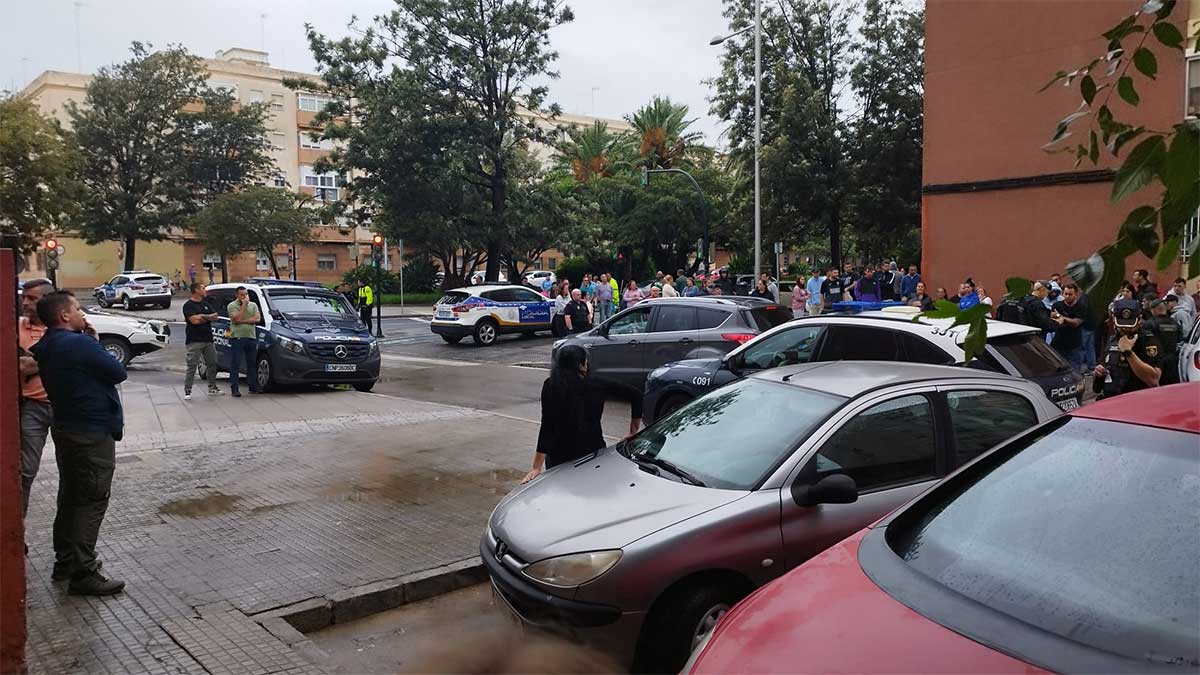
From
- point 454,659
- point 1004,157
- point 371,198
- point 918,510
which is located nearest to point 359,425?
point 454,659

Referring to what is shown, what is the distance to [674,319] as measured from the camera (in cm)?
1229

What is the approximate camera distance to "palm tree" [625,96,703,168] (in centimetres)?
4824

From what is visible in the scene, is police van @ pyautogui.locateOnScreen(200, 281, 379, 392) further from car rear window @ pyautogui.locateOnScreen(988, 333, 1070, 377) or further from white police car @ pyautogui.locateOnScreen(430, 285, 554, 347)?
car rear window @ pyautogui.locateOnScreen(988, 333, 1070, 377)

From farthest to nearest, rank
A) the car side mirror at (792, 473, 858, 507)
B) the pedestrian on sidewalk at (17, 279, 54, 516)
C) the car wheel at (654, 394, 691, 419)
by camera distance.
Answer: the car wheel at (654, 394, 691, 419) → the pedestrian on sidewalk at (17, 279, 54, 516) → the car side mirror at (792, 473, 858, 507)

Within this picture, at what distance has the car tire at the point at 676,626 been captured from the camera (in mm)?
3887

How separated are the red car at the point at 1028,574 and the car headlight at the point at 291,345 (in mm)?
11962

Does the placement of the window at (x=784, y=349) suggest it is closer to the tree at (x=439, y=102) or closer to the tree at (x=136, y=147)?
the tree at (x=439, y=102)

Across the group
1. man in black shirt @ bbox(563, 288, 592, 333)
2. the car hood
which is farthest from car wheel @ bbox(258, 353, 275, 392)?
the car hood

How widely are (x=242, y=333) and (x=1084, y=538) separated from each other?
1300 cm

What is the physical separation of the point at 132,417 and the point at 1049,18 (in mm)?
18703

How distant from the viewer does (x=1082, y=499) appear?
2.61 meters

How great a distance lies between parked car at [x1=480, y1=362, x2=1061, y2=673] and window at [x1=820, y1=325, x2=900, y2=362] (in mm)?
2601

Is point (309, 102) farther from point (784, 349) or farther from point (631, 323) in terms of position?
point (784, 349)

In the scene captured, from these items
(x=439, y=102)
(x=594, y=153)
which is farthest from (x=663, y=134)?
(x=439, y=102)
